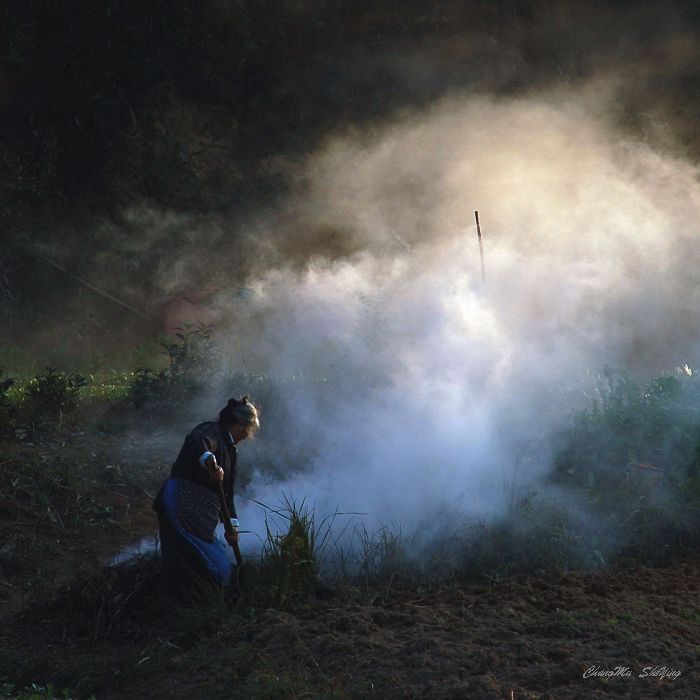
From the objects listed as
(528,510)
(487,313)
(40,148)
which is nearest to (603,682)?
(528,510)

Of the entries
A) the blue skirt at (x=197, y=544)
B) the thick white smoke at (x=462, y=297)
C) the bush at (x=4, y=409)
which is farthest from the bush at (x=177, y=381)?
the blue skirt at (x=197, y=544)

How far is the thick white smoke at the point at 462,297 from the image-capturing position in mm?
8562

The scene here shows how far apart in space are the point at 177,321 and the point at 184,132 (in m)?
4.03

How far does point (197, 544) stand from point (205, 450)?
545 mm

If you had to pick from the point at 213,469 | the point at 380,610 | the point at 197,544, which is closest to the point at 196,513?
the point at 197,544

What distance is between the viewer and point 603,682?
15.1 feet

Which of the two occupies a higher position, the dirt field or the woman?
the woman

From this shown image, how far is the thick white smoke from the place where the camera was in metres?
8.56

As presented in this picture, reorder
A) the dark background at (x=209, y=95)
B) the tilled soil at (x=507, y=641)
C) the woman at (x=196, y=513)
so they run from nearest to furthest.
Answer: the tilled soil at (x=507, y=641) → the woman at (x=196, y=513) → the dark background at (x=209, y=95)

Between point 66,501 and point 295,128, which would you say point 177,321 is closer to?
point 295,128
